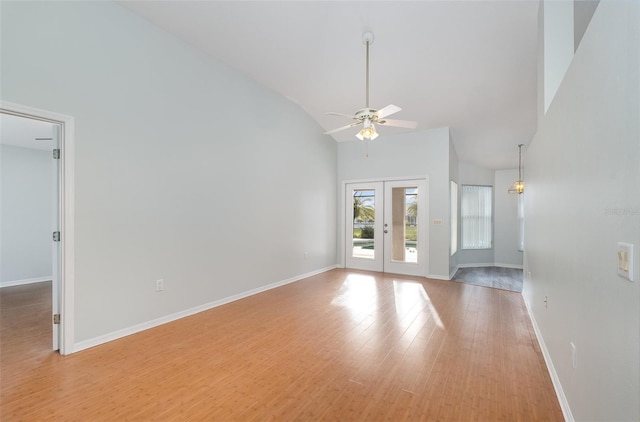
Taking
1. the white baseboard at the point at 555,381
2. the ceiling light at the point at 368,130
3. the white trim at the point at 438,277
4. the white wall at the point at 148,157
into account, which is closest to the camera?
the white baseboard at the point at 555,381

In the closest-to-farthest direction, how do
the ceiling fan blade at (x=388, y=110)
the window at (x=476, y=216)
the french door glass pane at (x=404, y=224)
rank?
the ceiling fan blade at (x=388, y=110) → the french door glass pane at (x=404, y=224) → the window at (x=476, y=216)

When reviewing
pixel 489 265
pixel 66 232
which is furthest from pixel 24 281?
pixel 489 265

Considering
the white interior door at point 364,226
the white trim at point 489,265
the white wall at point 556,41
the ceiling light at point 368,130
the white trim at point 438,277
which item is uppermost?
the white wall at point 556,41

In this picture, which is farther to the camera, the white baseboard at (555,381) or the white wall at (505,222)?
the white wall at (505,222)

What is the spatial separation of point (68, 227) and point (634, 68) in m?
3.96

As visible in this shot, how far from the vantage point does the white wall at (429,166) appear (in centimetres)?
597

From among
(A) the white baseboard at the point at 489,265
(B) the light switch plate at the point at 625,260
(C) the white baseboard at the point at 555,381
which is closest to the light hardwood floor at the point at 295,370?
(C) the white baseboard at the point at 555,381

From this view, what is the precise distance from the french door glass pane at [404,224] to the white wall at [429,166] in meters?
0.34

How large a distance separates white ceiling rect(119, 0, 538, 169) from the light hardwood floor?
3.43 meters

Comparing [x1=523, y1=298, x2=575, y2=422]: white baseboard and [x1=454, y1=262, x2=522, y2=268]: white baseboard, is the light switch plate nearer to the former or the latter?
[x1=523, y1=298, x2=575, y2=422]: white baseboard

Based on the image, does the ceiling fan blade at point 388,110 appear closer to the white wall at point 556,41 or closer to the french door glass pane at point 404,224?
the white wall at point 556,41

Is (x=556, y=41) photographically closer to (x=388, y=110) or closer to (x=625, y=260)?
(x=388, y=110)

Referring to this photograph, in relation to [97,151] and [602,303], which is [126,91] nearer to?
[97,151]

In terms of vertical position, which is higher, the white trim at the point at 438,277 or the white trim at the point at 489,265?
the white trim at the point at 438,277
